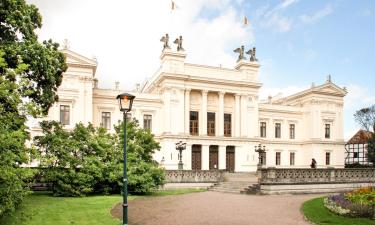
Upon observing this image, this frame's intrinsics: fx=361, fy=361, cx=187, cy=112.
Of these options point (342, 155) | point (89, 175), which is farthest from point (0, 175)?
point (342, 155)

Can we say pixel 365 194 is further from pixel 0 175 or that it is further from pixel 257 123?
pixel 257 123

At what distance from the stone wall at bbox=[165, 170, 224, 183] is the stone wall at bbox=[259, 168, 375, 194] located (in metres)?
5.31

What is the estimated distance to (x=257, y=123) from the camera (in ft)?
140

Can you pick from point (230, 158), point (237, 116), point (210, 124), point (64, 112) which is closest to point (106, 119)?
point (64, 112)

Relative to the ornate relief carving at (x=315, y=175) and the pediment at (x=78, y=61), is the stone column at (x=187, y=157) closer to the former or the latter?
the pediment at (x=78, y=61)

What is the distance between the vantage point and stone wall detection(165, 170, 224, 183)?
86.1ft

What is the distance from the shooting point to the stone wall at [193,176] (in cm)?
2623

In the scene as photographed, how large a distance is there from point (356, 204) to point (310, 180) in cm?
1126

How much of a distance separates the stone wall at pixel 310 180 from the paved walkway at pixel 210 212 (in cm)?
484

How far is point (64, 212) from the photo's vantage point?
13.8m

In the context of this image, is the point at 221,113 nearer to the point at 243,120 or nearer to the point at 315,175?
the point at 243,120

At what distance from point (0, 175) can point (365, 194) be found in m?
13.0

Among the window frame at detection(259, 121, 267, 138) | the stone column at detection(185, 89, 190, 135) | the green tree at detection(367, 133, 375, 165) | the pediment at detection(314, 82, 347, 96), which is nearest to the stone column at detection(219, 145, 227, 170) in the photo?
the stone column at detection(185, 89, 190, 135)

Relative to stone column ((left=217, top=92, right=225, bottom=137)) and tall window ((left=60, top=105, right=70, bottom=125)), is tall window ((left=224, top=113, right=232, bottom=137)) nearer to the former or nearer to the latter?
stone column ((left=217, top=92, right=225, bottom=137))
